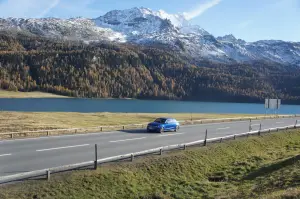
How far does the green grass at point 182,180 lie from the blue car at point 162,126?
10.5 m

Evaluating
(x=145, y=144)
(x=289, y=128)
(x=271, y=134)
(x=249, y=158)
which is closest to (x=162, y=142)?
(x=145, y=144)

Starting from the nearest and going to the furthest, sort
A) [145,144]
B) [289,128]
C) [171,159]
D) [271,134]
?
1. [171,159]
2. [145,144]
3. [271,134]
4. [289,128]

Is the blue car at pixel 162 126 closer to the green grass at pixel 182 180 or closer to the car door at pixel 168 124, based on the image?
the car door at pixel 168 124

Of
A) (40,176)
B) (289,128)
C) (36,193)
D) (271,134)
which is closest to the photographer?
(36,193)

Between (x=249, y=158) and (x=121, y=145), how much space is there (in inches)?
358

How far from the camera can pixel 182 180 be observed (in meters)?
20.1

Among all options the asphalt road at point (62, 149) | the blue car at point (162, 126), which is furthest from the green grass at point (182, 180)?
the blue car at point (162, 126)

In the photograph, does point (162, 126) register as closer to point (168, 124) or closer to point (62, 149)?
point (168, 124)

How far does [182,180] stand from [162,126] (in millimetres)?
17200

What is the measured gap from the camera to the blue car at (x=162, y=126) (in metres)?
36.8

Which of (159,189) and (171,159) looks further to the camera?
(171,159)

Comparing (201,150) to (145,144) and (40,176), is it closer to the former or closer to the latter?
(145,144)

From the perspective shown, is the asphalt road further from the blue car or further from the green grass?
the blue car

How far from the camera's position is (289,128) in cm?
4319
